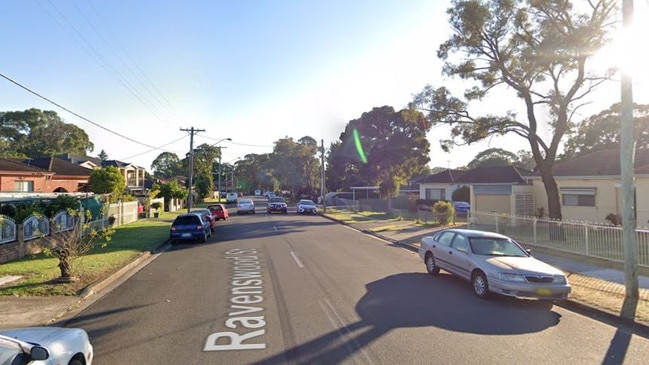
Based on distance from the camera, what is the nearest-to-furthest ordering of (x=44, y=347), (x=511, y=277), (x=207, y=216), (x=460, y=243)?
1. (x=44, y=347)
2. (x=511, y=277)
3. (x=460, y=243)
4. (x=207, y=216)

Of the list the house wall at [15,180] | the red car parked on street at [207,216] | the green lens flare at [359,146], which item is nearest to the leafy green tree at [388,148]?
the green lens flare at [359,146]

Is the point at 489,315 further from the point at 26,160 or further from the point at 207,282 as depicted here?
the point at 26,160

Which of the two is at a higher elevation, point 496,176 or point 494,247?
point 496,176

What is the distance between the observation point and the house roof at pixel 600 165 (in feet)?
81.5

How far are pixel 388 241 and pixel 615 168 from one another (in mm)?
Result: 13287

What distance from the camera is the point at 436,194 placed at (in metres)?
47.2

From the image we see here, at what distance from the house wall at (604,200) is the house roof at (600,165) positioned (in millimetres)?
400

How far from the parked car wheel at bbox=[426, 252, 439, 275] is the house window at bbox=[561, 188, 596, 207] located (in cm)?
1736

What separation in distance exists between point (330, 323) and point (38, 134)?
273 feet

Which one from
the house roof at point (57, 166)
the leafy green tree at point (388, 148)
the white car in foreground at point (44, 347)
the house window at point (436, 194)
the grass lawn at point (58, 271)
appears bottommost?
the grass lawn at point (58, 271)

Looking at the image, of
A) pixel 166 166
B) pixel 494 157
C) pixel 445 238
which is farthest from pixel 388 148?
pixel 166 166

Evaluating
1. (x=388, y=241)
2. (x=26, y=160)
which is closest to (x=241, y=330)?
(x=388, y=241)

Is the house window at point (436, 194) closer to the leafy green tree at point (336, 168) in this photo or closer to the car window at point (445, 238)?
the leafy green tree at point (336, 168)

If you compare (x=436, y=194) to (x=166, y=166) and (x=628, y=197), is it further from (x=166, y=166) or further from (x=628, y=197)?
(x=166, y=166)
